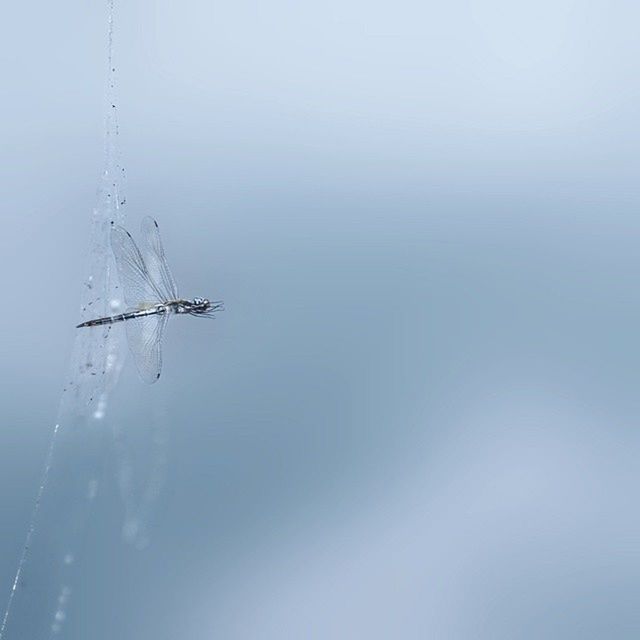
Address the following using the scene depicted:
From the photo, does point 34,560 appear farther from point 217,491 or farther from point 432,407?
point 432,407

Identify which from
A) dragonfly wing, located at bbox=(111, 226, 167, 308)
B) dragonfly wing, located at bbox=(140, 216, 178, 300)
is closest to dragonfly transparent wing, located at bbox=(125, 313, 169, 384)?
dragonfly wing, located at bbox=(111, 226, 167, 308)

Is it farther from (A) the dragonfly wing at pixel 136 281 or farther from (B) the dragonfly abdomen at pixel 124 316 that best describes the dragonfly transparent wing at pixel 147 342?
(A) the dragonfly wing at pixel 136 281

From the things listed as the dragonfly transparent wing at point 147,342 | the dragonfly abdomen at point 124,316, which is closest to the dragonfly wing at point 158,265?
the dragonfly abdomen at point 124,316

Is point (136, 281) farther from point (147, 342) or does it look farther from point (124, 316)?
point (147, 342)

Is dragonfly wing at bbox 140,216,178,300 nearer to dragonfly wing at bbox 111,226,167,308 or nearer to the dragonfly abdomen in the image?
dragonfly wing at bbox 111,226,167,308

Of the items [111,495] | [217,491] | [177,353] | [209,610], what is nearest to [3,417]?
[111,495]

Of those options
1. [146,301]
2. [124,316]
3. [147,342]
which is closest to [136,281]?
[146,301]
